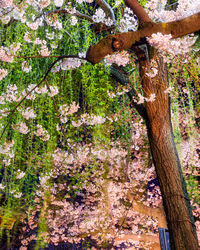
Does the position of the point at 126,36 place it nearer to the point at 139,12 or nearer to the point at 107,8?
the point at 139,12

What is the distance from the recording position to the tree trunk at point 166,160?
82.0 inches

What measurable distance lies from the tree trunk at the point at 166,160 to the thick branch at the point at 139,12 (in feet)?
1.12

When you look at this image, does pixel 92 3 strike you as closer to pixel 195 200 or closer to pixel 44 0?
pixel 44 0

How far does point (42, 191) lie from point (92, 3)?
17.0 ft

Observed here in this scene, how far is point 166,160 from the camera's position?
2.39 meters

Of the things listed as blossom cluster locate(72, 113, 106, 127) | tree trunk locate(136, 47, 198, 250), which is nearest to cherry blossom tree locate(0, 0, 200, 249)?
tree trunk locate(136, 47, 198, 250)

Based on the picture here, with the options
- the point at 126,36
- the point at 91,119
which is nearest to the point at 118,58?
the point at 126,36

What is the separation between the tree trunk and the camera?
2084 millimetres

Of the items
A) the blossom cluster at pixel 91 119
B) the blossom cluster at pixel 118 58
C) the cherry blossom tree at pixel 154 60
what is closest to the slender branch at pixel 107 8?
the cherry blossom tree at pixel 154 60

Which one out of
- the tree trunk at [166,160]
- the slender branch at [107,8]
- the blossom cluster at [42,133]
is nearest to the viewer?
the tree trunk at [166,160]

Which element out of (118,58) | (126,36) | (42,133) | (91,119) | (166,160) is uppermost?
(118,58)

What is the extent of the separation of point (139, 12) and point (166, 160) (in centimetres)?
177

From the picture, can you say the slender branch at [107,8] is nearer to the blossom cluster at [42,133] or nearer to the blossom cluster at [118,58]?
the blossom cluster at [118,58]

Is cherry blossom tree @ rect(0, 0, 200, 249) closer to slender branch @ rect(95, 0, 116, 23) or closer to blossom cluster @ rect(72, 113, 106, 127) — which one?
slender branch @ rect(95, 0, 116, 23)
